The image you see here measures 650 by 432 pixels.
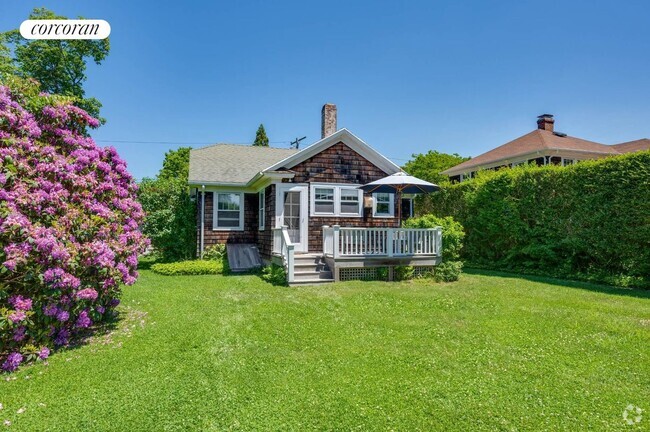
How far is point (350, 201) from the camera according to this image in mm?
13180

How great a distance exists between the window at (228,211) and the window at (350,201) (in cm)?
462

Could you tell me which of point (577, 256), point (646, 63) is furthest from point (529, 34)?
point (577, 256)

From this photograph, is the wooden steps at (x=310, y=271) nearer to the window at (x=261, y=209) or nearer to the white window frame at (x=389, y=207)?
the white window frame at (x=389, y=207)

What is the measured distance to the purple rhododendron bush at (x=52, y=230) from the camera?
4.70m

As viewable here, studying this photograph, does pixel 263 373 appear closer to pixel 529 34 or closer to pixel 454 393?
pixel 454 393

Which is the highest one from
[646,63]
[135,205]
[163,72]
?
[163,72]

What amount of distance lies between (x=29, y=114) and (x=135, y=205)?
2214 millimetres

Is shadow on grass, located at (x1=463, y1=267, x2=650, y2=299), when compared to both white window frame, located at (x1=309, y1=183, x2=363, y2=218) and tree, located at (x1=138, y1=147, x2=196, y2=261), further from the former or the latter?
tree, located at (x1=138, y1=147, x2=196, y2=261)

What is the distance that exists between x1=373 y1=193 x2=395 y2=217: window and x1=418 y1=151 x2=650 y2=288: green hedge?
338cm

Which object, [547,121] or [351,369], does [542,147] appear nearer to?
[547,121]

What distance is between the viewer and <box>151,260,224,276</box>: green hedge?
12539 millimetres

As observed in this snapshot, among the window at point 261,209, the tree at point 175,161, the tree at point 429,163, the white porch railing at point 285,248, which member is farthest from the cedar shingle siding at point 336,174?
the tree at point 175,161

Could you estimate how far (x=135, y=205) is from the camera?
23.4 feet

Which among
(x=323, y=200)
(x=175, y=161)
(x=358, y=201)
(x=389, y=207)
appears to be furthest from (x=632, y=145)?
(x=175, y=161)
